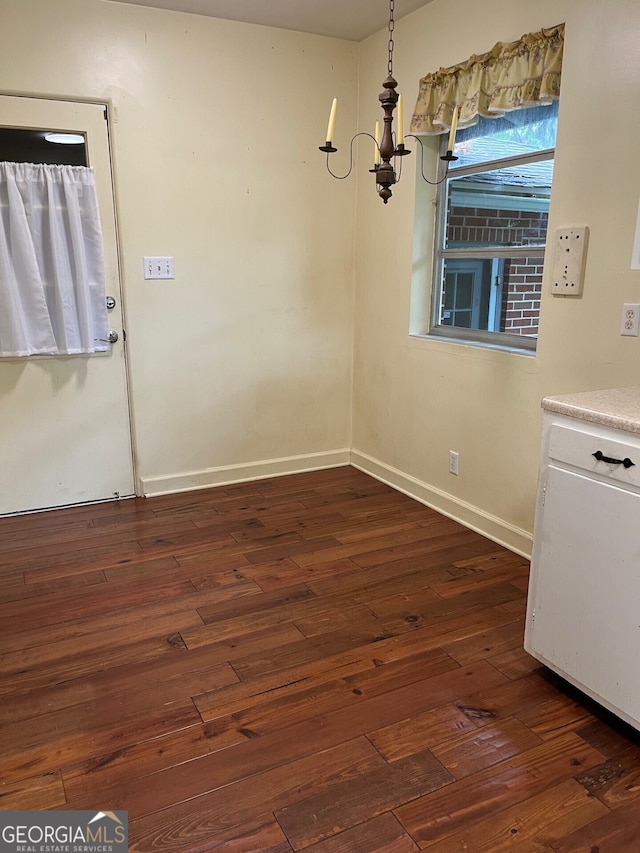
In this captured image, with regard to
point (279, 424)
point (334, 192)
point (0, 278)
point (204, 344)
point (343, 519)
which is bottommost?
point (343, 519)

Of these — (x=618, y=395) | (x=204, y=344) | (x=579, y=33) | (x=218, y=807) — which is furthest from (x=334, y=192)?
(x=218, y=807)

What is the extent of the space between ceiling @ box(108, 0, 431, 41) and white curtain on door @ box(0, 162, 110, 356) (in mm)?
969

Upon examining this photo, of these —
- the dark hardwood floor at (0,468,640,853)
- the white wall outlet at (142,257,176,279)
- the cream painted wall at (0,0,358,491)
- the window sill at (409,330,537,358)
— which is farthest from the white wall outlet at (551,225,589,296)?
the white wall outlet at (142,257,176,279)

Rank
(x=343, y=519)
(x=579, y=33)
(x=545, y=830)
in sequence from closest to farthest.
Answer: (x=545, y=830) < (x=579, y=33) < (x=343, y=519)

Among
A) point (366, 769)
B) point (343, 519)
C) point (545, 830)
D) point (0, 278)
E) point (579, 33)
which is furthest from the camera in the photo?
point (343, 519)

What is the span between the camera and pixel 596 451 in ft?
5.84

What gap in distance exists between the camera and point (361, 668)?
7.00 ft

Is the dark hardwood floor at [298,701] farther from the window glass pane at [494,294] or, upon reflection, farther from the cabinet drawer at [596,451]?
the window glass pane at [494,294]

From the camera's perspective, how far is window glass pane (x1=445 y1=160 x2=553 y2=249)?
284 cm

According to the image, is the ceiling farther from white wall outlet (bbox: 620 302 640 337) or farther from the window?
white wall outlet (bbox: 620 302 640 337)

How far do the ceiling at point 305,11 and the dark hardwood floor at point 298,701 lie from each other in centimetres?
265

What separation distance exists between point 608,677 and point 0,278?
10.1 ft

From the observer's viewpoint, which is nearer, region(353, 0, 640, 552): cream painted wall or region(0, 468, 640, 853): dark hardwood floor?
region(0, 468, 640, 853): dark hardwood floor

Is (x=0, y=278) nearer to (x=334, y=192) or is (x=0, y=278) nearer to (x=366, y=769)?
(x=334, y=192)
